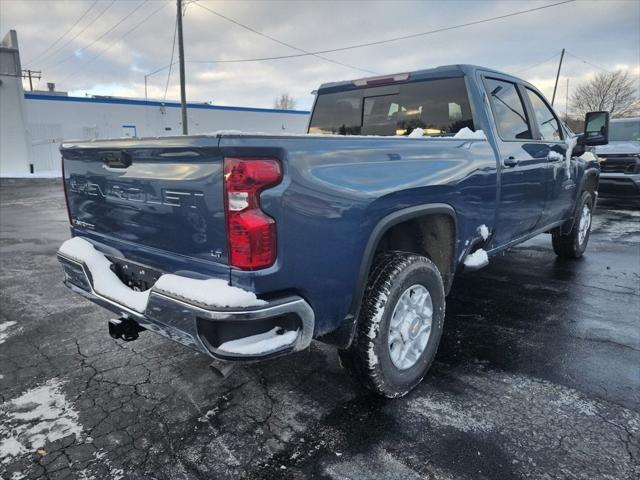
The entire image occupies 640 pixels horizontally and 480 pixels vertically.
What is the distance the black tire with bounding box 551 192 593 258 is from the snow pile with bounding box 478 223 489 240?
2.80 meters

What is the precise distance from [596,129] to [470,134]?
2482 millimetres

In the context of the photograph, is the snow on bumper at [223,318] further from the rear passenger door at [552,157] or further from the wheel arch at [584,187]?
the wheel arch at [584,187]

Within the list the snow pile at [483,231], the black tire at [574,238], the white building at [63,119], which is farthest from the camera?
the white building at [63,119]

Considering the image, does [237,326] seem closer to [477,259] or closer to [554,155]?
[477,259]

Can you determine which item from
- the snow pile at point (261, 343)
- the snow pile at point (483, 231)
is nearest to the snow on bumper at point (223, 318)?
the snow pile at point (261, 343)

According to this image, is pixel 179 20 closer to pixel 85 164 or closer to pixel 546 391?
pixel 85 164

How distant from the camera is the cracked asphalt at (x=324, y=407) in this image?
2.22 meters

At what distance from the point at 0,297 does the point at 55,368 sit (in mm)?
2061

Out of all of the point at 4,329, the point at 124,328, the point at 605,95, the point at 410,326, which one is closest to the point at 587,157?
Answer: the point at 410,326

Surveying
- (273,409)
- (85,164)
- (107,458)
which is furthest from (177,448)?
(85,164)

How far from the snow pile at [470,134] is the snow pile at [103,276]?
2.38 metres

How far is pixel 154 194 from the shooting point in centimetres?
227

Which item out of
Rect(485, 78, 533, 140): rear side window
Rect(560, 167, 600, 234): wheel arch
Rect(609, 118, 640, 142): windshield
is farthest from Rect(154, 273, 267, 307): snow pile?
Rect(609, 118, 640, 142): windshield

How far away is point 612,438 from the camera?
7.87 ft
